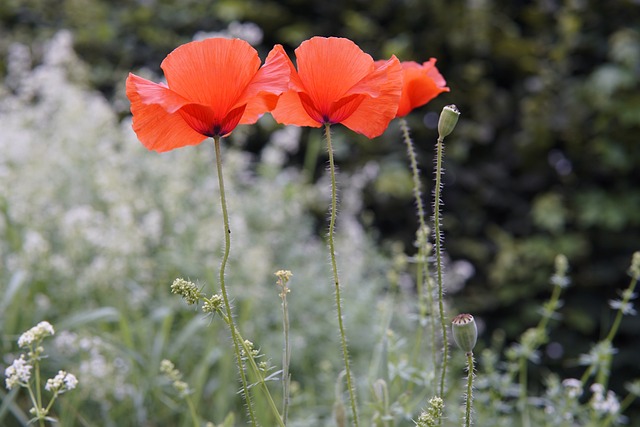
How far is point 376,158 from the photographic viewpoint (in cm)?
350

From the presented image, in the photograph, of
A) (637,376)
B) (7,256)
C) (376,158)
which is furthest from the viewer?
(376,158)

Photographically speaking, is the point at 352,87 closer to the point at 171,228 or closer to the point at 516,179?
the point at 171,228

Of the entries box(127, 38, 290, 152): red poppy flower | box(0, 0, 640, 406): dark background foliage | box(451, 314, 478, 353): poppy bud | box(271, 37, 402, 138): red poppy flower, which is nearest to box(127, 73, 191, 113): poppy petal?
box(127, 38, 290, 152): red poppy flower

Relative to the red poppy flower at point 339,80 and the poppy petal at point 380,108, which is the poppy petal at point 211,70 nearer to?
the red poppy flower at point 339,80

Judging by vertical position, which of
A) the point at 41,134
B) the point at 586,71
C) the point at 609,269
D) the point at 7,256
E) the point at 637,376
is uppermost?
the point at 586,71

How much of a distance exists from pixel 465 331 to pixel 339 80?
37 centimetres

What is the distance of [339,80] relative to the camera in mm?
958

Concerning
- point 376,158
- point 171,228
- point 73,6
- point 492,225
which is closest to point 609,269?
point 492,225

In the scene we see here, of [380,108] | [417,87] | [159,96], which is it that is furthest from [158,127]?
[417,87]

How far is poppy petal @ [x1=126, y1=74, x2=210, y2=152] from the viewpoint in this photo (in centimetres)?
95

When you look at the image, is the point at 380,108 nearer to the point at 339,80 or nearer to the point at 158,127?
the point at 339,80

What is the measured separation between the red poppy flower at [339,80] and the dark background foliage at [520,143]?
2.03m

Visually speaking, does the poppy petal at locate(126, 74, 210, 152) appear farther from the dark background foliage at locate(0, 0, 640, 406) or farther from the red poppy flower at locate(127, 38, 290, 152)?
the dark background foliage at locate(0, 0, 640, 406)

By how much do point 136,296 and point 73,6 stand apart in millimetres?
2514
